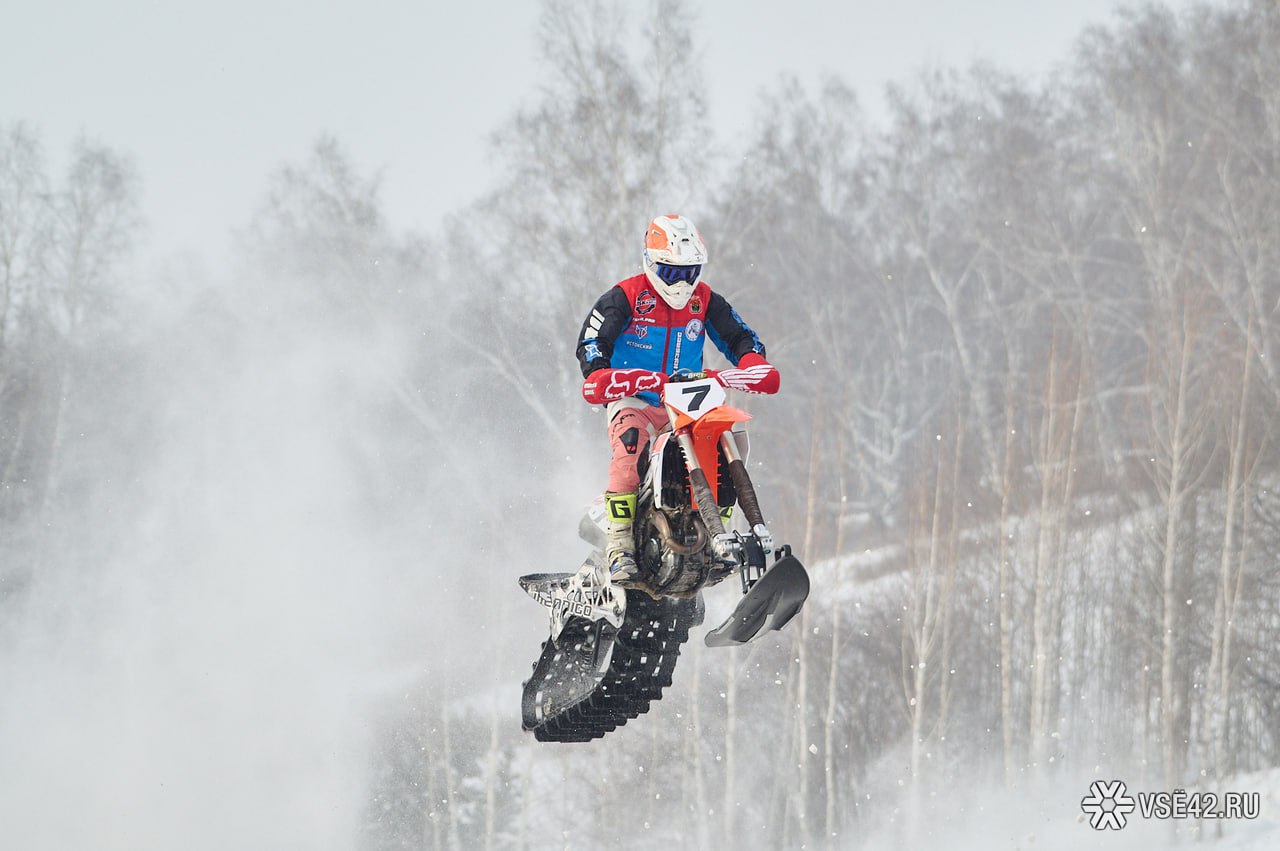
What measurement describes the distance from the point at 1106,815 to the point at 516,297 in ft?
40.2

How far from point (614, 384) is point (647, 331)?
601mm

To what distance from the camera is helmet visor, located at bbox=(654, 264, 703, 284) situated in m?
7.32

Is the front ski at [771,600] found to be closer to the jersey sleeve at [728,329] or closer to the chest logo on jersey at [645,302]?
the jersey sleeve at [728,329]

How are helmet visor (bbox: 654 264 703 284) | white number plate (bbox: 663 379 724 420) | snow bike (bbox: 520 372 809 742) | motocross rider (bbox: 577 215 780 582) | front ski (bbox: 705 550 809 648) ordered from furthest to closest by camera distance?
helmet visor (bbox: 654 264 703 284) < motocross rider (bbox: 577 215 780 582) < white number plate (bbox: 663 379 724 420) < snow bike (bbox: 520 372 809 742) < front ski (bbox: 705 550 809 648)

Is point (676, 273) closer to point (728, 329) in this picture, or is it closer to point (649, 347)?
point (649, 347)

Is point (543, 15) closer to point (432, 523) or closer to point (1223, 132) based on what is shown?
point (432, 523)

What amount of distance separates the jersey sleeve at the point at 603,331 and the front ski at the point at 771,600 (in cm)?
143

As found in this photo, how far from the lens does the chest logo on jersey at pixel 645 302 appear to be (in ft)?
24.6

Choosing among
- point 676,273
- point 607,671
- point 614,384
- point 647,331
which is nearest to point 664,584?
point 607,671

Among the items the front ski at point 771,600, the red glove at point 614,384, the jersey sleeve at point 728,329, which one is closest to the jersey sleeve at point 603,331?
the red glove at point 614,384

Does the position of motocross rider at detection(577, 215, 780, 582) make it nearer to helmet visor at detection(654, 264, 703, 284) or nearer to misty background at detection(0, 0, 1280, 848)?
helmet visor at detection(654, 264, 703, 284)

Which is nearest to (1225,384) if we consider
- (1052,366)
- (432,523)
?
(1052,366)

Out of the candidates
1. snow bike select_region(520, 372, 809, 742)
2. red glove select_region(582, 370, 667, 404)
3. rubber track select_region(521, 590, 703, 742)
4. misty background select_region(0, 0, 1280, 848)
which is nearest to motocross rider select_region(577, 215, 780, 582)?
red glove select_region(582, 370, 667, 404)

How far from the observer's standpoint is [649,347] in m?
7.55
